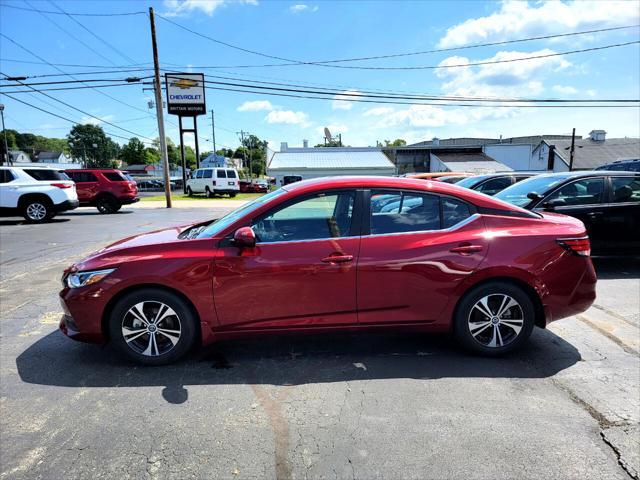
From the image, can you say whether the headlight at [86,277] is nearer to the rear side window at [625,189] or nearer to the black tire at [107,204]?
the rear side window at [625,189]

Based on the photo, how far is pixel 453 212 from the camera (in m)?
3.48

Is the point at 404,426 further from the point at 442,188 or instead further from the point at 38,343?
the point at 38,343

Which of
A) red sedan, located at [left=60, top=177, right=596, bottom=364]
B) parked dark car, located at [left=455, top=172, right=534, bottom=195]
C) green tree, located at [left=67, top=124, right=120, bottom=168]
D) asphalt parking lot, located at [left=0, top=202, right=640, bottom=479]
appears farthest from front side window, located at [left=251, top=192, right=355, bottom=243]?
green tree, located at [left=67, top=124, right=120, bottom=168]

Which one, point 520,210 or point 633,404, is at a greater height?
A: point 520,210

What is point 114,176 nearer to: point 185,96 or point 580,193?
point 185,96

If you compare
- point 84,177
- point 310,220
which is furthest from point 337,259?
point 84,177

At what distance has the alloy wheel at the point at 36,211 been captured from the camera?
515 inches

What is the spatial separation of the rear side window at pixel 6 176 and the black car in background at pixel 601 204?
1481 centimetres

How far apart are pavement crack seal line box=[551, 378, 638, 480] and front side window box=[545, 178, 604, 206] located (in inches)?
164

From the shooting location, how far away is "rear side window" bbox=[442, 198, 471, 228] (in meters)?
3.45

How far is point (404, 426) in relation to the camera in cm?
258

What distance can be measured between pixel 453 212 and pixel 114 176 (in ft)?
56.7

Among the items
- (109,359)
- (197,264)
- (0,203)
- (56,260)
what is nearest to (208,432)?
(197,264)

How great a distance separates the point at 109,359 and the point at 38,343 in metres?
0.92
